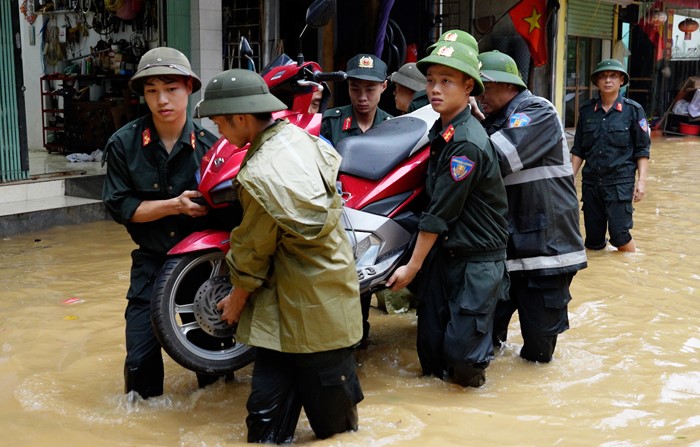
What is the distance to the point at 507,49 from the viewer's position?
578 inches

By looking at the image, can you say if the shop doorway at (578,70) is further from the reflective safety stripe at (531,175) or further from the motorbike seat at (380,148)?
the motorbike seat at (380,148)

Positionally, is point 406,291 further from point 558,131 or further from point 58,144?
point 58,144

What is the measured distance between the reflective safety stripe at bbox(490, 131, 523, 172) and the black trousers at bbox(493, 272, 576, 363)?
64 centimetres

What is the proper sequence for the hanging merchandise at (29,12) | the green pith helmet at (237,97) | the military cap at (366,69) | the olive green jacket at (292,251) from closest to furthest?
the olive green jacket at (292,251), the green pith helmet at (237,97), the military cap at (366,69), the hanging merchandise at (29,12)

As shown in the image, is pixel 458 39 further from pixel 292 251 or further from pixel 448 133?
pixel 292 251

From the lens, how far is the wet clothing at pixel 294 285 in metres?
3.11

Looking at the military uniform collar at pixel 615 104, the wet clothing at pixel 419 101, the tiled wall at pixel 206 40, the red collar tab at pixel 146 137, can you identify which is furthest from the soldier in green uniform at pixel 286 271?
the tiled wall at pixel 206 40

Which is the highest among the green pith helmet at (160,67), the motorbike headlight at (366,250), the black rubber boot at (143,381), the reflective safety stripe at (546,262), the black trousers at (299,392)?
the green pith helmet at (160,67)

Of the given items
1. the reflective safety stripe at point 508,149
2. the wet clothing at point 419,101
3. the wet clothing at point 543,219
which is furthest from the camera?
the wet clothing at point 419,101

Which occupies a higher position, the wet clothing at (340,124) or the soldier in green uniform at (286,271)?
the wet clothing at (340,124)

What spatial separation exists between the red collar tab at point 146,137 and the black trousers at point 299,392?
47.3 inches

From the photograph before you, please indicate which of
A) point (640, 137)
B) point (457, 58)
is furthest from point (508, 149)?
point (640, 137)

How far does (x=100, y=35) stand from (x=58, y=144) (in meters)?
1.82

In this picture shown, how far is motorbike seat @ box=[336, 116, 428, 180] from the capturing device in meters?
4.25
